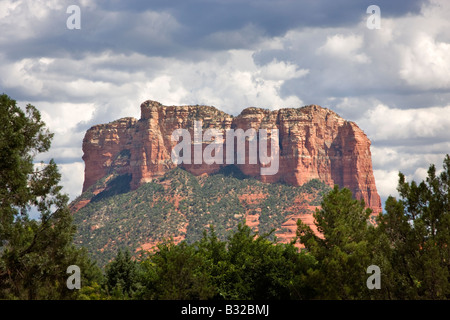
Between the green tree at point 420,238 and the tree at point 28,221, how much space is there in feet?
78.7

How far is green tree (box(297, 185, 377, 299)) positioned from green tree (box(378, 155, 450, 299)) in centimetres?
207

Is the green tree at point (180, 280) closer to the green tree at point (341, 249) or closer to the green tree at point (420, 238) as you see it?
the green tree at point (341, 249)

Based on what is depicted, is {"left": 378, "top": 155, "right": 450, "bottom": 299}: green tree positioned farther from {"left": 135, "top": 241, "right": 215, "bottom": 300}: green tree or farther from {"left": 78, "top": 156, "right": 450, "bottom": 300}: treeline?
{"left": 135, "top": 241, "right": 215, "bottom": 300}: green tree

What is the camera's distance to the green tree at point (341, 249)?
154 ft

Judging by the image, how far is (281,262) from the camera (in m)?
56.5

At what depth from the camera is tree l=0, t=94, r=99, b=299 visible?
141 feet

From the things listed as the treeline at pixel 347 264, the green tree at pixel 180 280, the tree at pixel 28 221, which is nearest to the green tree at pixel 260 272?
the treeline at pixel 347 264

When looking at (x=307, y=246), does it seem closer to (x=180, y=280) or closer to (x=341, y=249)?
(x=341, y=249)

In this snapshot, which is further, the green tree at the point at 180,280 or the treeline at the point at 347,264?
the green tree at the point at 180,280

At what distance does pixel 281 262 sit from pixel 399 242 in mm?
12569

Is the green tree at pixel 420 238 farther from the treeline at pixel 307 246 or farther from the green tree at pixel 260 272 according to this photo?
the green tree at pixel 260 272

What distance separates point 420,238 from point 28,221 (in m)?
28.7
